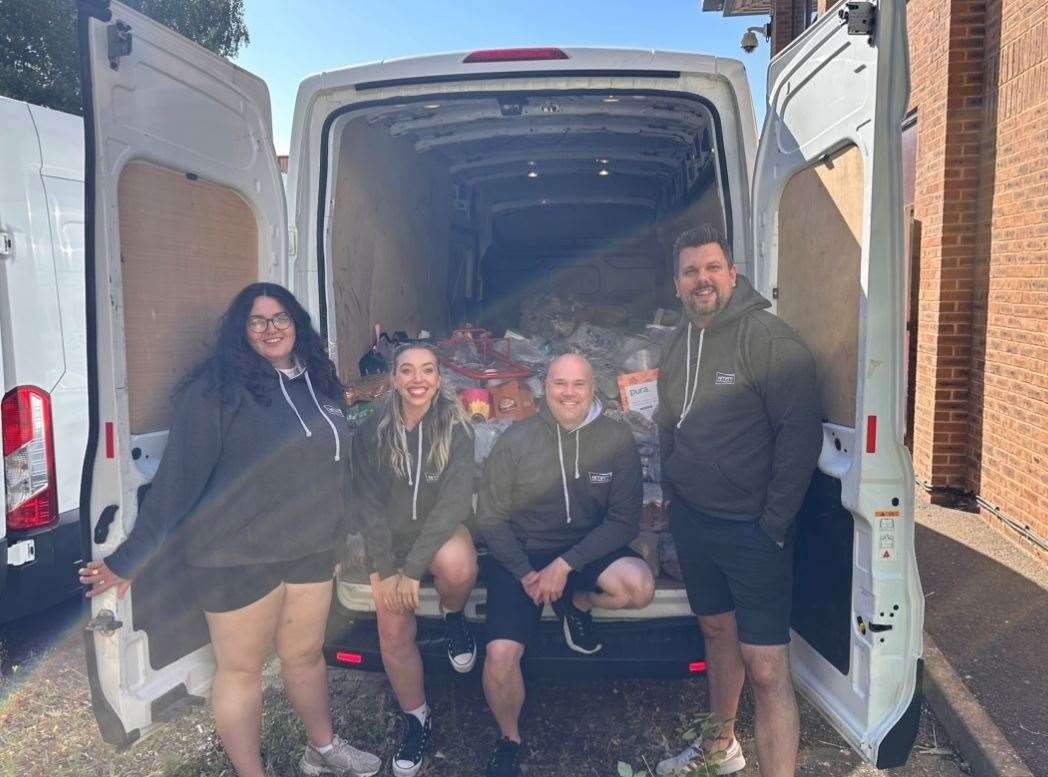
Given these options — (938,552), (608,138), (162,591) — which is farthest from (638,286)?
(162,591)

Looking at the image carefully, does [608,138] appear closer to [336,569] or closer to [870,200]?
[870,200]

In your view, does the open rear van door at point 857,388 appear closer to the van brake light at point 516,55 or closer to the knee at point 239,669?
the van brake light at point 516,55

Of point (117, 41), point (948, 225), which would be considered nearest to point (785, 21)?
point (948, 225)

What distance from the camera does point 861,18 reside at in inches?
77.2

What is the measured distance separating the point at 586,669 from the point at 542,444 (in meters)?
0.80

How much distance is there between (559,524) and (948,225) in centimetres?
423

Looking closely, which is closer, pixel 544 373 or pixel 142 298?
pixel 142 298

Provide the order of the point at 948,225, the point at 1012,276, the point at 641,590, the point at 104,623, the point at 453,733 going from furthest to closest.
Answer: the point at 948,225 → the point at 1012,276 → the point at 453,733 → the point at 641,590 → the point at 104,623

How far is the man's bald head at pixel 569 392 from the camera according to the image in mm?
2703

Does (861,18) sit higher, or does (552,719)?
(861,18)

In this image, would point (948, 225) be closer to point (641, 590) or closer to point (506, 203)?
point (506, 203)

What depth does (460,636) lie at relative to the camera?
8.73ft

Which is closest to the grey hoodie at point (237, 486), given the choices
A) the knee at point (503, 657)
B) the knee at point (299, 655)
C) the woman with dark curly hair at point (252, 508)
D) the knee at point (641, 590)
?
the woman with dark curly hair at point (252, 508)

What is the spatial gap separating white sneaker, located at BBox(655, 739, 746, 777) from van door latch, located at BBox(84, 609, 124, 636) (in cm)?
190
